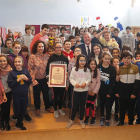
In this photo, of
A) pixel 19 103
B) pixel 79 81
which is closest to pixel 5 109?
pixel 19 103

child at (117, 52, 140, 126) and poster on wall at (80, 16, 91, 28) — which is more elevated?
poster on wall at (80, 16, 91, 28)

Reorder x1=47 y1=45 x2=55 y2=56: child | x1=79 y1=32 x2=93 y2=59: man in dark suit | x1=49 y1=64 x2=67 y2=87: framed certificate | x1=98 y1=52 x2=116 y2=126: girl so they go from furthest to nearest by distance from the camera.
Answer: x1=47 y1=45 x2=55 y2=56: child → x1=79 y1=32 x2=93 y2=59: man in dark suit → x1=49 y1=64 x2=67 y2=87: framed certificate → x1=98 y1=52 x2=116 y2=126: girl

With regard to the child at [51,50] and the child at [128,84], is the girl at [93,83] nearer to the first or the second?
the child at [128,84]

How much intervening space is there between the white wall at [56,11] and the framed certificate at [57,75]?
6955 millimetres

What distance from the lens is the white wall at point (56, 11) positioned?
870cm

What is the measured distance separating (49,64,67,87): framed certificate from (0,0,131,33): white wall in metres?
6.95

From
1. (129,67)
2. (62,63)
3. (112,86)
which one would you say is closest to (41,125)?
(62,63)

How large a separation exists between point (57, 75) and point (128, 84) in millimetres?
1357

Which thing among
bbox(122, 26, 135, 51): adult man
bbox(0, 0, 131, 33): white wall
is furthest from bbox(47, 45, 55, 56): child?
bbox(0, 0, 131, 33): white wall

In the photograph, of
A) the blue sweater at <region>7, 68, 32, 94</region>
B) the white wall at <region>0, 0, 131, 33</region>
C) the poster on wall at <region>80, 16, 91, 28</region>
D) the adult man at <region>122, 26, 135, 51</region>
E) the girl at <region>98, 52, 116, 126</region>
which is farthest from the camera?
the poster on wall at <region>80, 16, 91, 28</region>

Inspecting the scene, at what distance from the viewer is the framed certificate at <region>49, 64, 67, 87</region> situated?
2.80 meters

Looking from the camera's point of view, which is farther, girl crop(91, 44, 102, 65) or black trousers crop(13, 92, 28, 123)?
girl crop(91, 44, 102, 65)

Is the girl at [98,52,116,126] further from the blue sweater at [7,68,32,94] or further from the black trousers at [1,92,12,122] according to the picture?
the black trousers at [1,92,12,122]

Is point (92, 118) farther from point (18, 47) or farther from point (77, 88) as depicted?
point (18, 47)
